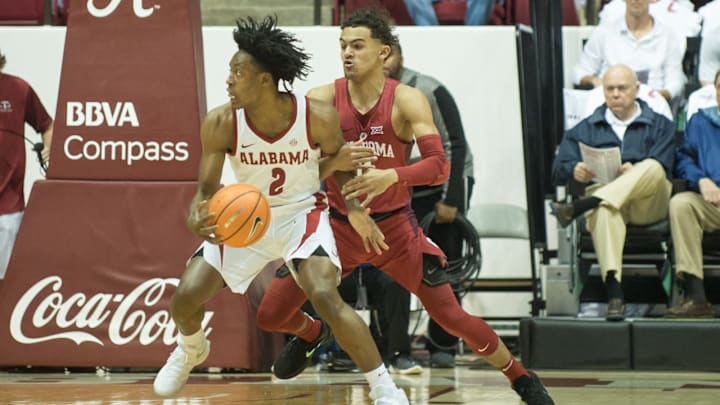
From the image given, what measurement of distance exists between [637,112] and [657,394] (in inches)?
110

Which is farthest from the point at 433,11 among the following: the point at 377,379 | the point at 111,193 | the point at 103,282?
the point at 377,379

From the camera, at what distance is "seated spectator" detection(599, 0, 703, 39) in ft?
32.1

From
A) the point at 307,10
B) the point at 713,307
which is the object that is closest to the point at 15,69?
the point at 307,10

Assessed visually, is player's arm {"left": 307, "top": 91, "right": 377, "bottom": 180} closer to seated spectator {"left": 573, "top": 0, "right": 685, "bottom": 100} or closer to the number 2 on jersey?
the number 2 on jersey

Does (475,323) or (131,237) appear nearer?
(475,323)

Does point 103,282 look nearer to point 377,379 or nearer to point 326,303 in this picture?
point 326,303

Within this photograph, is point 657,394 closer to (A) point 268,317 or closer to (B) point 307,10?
(A) point 268,317

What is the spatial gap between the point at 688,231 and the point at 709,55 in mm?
2028

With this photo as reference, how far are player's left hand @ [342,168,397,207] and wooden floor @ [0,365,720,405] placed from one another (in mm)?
1103

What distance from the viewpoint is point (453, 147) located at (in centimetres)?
819

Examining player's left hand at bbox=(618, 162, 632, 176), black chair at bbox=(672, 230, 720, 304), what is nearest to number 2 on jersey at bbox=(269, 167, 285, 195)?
player's left hand at bbox=(618, 162, 632, 176)

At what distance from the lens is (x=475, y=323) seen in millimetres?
5539

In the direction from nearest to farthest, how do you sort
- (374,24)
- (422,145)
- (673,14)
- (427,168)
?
1. (427,168)
2. (422,145)
3. (374,24)
4. (673,14)

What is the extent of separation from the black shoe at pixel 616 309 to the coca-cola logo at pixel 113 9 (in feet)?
11.4
